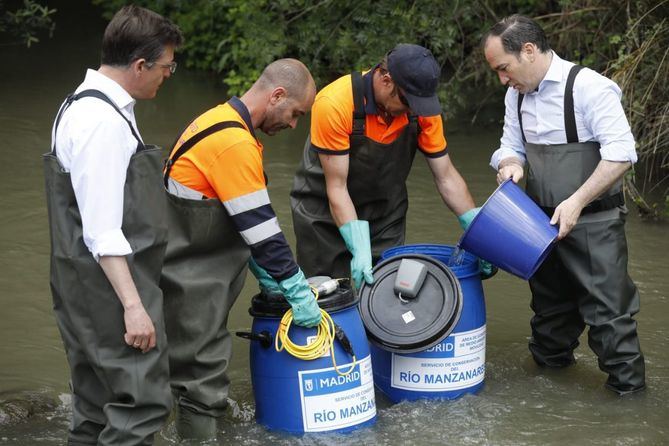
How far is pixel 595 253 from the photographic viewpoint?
4.65 meters

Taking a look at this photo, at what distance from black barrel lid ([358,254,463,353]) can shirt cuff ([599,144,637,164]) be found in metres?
0.81

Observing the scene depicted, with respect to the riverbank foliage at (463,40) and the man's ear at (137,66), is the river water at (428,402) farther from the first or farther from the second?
the man's ear at (137,66)

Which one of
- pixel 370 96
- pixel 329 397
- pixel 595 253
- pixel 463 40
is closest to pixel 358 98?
pixel 370 96

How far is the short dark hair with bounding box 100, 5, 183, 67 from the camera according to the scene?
348 centimetres

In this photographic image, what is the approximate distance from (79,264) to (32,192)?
477 centimetres

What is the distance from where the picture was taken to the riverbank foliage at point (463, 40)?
7.50 m

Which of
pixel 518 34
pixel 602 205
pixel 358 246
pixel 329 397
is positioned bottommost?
pixel 329 397

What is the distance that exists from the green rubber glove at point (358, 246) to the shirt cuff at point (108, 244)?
4.96 feet

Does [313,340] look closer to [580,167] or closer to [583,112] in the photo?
[580,167]

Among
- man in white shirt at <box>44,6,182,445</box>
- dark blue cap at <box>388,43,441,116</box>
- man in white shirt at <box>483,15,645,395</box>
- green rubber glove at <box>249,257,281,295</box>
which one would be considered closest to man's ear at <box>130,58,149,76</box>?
man in white shirt at <box>44,6,182,445</box>

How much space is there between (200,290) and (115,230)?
0.78m

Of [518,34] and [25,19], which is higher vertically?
[25,19]

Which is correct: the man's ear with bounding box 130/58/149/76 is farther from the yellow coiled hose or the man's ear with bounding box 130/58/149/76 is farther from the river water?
the river water

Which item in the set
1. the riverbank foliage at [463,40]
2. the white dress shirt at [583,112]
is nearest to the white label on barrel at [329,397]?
the white dress shirt at [583,112]
